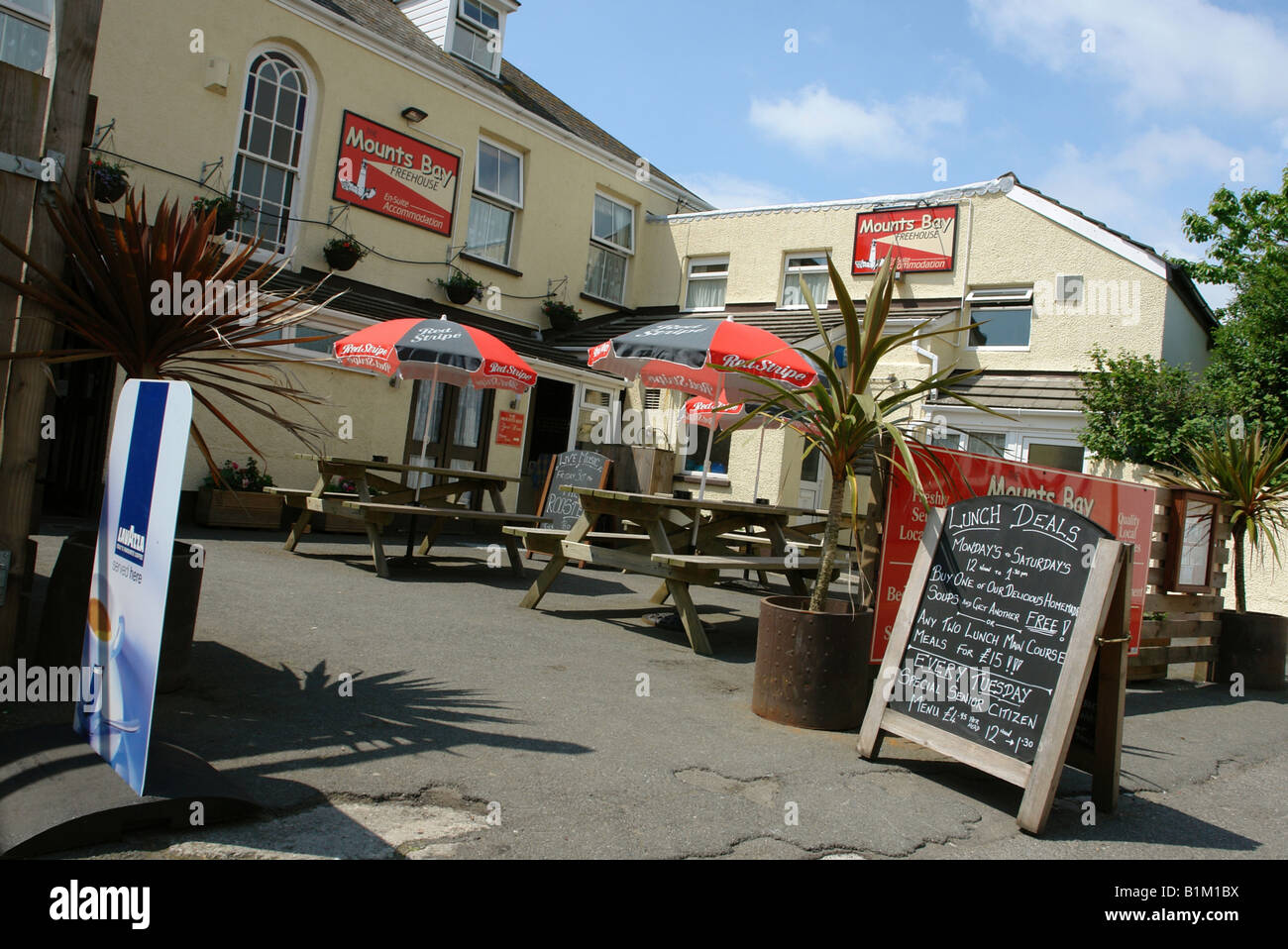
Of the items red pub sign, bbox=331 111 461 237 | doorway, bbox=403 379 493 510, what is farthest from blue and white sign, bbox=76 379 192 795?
red pub sign, bbox=331 111 461 237

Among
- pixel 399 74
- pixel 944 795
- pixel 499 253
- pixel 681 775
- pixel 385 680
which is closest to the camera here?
pixel 681 775

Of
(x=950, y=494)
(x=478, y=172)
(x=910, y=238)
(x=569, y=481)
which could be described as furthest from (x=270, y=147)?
(x=950, y=494)

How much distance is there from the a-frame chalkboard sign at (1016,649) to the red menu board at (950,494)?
→ 267 mm

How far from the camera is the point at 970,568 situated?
4.27 meters

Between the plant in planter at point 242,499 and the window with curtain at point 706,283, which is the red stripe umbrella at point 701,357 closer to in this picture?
the plant in planter at point 242,499

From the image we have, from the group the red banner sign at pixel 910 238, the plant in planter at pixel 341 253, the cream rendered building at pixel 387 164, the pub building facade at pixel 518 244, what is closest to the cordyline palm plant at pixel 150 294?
the pub building facade at pixel 518 244

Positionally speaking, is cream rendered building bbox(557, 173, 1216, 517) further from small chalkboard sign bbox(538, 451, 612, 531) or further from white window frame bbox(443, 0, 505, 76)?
white window frame bbox(443, 0, 505, 76)

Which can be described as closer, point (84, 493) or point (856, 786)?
point (856, 786)

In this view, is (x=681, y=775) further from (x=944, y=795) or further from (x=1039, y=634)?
(x=1039, y=634)

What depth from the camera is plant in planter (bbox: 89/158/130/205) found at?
9.54 meters

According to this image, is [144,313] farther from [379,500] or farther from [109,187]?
[109,187]

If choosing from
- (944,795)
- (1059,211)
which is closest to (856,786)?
(944,795)
